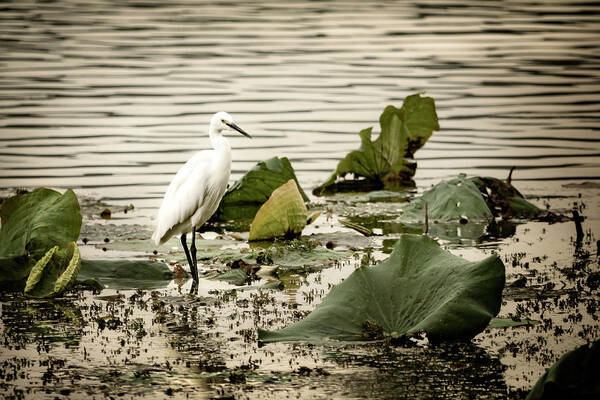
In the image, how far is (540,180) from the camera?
14219 mm

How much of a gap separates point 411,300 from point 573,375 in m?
1.92

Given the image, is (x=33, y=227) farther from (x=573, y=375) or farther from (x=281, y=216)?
(x=573, y=375)

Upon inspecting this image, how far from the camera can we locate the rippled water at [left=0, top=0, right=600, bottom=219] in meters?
15.9

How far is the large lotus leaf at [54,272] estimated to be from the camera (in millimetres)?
8086

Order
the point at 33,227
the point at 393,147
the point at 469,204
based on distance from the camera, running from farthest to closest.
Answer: the point at 393,147 → the point at 469,204 → the point at 33,227

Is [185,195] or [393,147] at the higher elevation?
[393,147]

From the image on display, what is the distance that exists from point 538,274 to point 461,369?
2.80 metres

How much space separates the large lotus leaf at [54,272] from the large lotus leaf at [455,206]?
14.6ft

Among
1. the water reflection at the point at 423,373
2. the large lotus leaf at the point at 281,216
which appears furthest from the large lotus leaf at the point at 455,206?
the water reflection at the point at 423,373

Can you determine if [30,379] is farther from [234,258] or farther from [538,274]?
[538,274]

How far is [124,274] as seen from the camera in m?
8.89

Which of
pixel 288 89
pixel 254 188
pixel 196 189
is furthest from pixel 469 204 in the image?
pixel 288 89

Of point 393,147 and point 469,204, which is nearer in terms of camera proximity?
point 469,204

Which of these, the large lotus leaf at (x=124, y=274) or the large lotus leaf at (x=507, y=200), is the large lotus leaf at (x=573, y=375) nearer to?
the large lotus leaf at (x=124, y=274)
